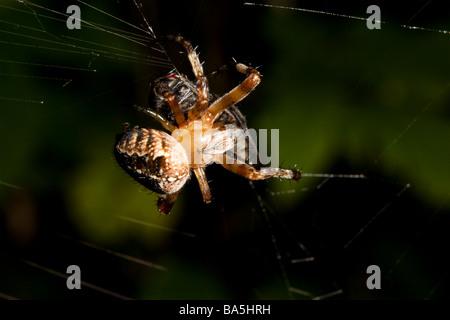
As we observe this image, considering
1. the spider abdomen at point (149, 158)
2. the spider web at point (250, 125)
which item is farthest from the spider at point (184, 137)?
the spider web at point (250, 125)

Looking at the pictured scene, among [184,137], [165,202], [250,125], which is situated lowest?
[165,202]

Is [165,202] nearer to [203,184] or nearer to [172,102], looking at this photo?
[203,184]

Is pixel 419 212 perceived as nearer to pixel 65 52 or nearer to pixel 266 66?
pixel 266 66

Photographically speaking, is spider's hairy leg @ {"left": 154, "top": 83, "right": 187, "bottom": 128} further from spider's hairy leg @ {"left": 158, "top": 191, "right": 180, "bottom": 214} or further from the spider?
spider's hairy leg @ {"left": 158, "top": 191, "right": 180, "bottom": 214}

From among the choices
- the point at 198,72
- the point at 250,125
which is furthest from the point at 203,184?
the point at 198,72

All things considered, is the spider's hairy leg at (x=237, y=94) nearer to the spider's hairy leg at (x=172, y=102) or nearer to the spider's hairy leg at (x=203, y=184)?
the spider's hairy leg at (x=172, y=102)

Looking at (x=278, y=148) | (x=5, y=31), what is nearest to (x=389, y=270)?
(x=278, y=148)
